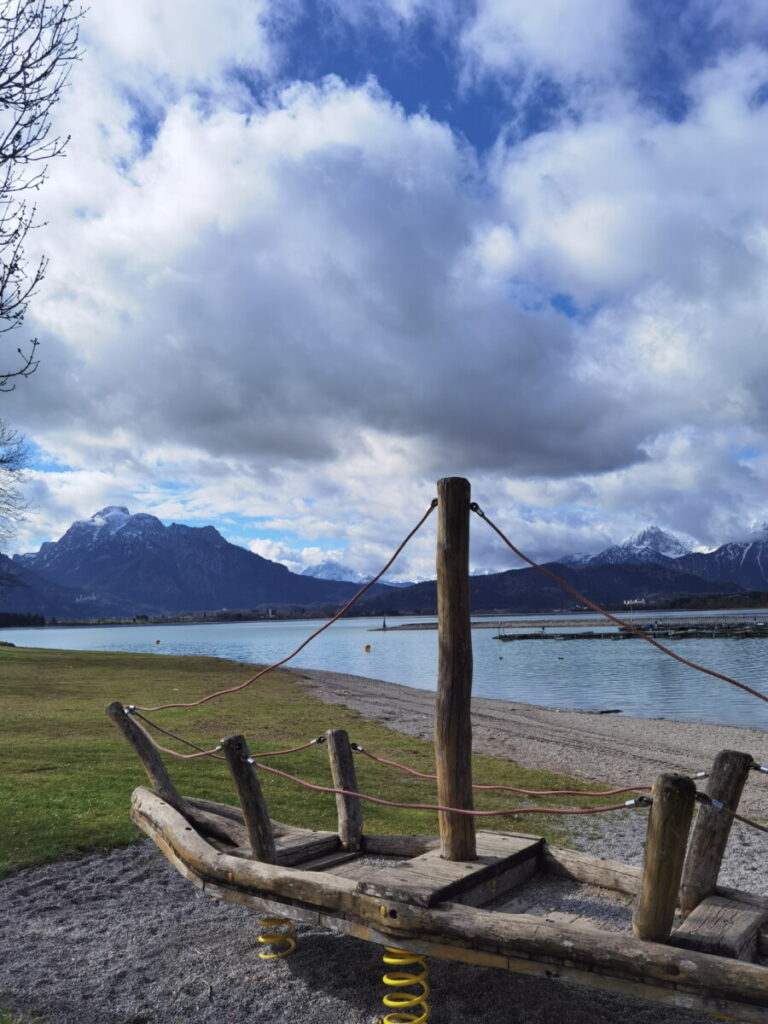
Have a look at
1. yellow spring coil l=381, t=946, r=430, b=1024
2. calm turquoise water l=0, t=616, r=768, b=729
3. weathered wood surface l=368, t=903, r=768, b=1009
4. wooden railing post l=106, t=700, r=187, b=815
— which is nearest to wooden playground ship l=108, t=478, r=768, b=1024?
weathered wood surface l=368, t=903, r=768, b=1009

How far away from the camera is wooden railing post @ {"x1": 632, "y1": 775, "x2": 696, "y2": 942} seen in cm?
398

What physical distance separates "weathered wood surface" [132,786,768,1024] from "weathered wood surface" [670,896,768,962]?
0.38m

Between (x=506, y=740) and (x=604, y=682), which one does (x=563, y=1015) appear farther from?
(x=604, y=682)

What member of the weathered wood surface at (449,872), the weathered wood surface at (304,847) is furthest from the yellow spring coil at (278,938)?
the weathered wood surface at (449,872)

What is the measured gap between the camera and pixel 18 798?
10.2m

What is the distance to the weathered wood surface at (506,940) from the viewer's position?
373 cm

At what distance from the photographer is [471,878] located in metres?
5.18

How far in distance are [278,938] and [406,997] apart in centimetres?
141

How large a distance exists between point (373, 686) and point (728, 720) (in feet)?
62.1

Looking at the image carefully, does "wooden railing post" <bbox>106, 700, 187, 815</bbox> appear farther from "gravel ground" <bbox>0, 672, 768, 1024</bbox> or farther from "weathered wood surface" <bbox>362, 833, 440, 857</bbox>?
"weathered wood surface" <bbox>362, 833, 440, 857</bbox>

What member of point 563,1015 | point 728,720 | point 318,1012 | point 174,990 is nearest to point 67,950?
point 174,990

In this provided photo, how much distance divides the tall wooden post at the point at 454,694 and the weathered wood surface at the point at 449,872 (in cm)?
18

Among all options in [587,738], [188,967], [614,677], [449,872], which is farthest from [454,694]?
[614,677]

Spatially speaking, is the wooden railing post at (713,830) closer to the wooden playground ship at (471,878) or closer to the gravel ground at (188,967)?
the wooden playground ship at (471,878)
